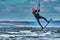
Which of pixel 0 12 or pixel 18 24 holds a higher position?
pixel 0 12

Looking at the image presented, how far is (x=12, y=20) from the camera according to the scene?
11539 millimetres

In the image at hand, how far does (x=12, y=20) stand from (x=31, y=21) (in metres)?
0.84

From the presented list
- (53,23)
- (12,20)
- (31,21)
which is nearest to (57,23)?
(53,23)

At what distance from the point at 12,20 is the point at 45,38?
4.18 m

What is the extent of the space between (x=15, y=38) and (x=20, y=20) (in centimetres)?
409

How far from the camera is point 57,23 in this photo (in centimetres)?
1154

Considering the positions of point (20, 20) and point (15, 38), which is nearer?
point (15, 38)

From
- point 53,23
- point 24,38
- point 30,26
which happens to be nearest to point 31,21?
point 30,26

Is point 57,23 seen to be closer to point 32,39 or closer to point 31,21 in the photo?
point 31,21

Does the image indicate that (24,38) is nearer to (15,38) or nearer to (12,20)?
(15,38)

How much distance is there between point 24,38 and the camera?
7.64 meters

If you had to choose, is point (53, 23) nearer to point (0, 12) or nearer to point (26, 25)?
point (26, 25)

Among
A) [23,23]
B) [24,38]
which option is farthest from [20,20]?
[24,38]

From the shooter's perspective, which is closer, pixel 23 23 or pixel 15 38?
pixel 15 38
